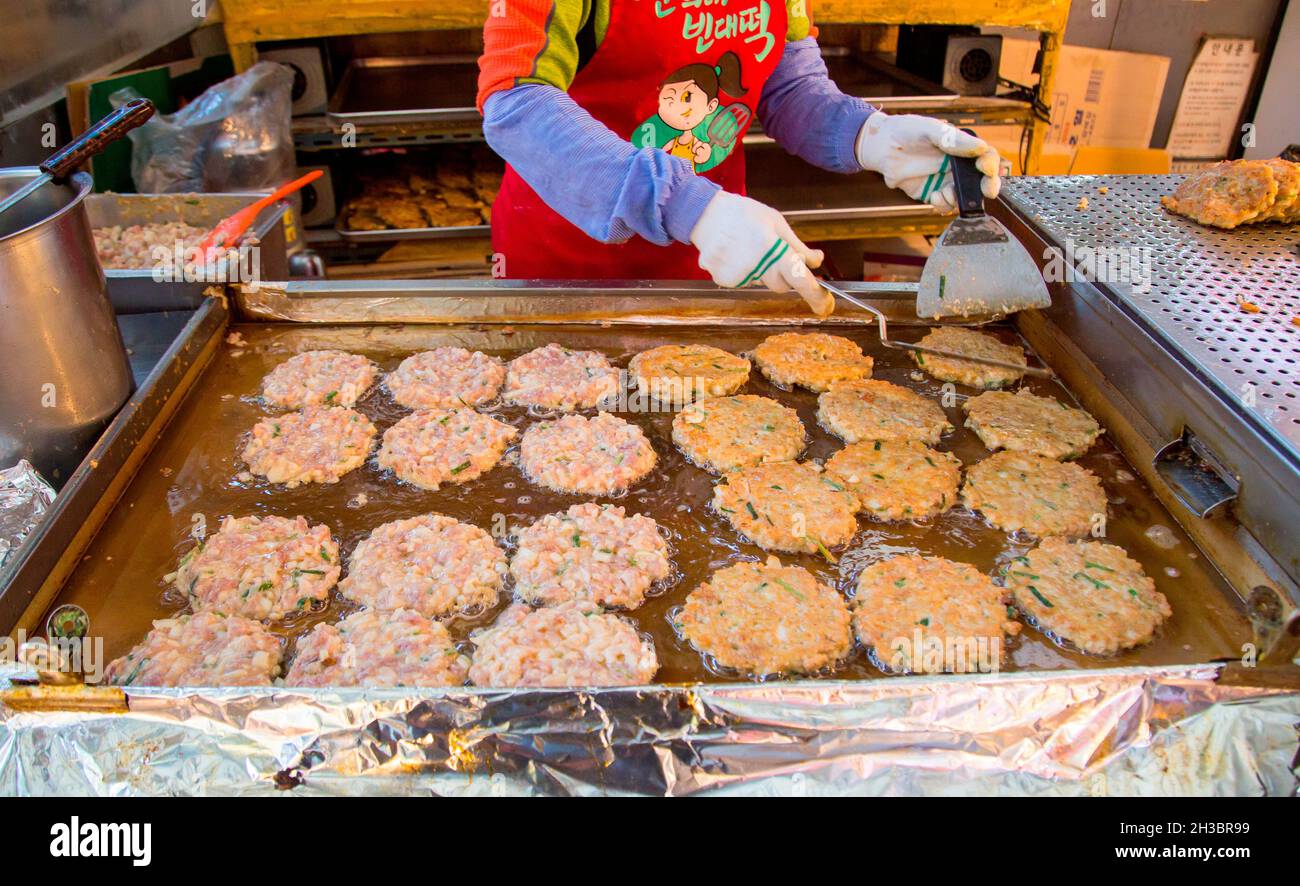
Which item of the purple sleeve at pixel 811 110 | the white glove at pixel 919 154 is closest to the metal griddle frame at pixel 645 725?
the white glove at pixel 919 154

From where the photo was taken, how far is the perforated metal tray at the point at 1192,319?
1.77 meters

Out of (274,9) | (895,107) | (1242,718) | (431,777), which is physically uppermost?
(274,9)

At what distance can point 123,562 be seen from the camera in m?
1.96

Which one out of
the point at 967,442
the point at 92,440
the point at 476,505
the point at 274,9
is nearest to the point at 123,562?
the point at 92,440

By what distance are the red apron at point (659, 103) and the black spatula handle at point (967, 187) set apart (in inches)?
30.4

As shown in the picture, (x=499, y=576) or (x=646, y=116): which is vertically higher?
(x=646, y=116)

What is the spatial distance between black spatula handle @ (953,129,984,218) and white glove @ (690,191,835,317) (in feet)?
1.71

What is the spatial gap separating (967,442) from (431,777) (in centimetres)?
169

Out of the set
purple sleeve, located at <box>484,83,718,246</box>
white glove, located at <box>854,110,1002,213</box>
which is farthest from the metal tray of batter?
purple sleeve, located at <box>484,83,718,246</box>

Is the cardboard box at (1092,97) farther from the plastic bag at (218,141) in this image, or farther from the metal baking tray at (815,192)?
the plastic bag at (218,141)

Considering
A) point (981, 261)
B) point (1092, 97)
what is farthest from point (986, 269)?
point (1092, 97)

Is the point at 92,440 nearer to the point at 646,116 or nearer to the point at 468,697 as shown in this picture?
the point at 468,697

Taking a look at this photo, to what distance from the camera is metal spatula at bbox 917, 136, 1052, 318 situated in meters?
2.37

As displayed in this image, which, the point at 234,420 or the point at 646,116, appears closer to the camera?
the point at 234,420
